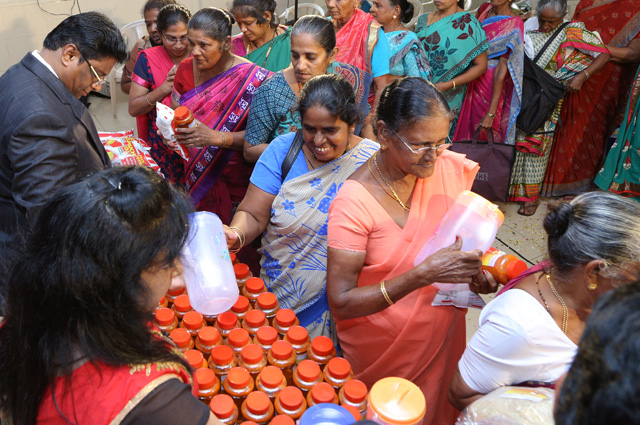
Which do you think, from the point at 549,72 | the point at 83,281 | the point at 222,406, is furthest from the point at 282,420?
the point at 549,72

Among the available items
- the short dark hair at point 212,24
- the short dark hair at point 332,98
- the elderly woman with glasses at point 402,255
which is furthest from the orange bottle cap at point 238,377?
the short dark hair at point 212,24

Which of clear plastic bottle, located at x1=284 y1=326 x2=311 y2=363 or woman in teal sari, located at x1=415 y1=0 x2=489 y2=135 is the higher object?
woman in teal sari, located at x1=415 y1=0 x2=489 y2=135

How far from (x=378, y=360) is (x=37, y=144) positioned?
1.40 m

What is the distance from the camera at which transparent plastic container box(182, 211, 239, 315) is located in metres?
1.50

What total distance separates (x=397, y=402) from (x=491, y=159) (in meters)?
3.10

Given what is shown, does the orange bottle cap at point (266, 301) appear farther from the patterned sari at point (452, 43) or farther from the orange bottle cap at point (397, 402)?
the patterned sari at point (452, 43)

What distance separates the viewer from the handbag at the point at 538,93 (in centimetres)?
378

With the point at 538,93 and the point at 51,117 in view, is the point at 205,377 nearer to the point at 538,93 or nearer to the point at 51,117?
the point at 51,117

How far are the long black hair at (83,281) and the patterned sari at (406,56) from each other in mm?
2719

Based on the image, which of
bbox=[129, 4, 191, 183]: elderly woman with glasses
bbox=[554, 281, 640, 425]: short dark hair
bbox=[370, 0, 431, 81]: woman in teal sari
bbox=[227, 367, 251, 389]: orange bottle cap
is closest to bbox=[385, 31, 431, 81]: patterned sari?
bbox=[370, 0, 431, 81]: woman in teal sari

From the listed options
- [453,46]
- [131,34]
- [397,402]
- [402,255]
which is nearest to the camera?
[397,402]

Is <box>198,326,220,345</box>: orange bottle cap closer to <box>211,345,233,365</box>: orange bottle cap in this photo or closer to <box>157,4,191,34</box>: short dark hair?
<box>211,345,233,365</box>: orange bottle cap

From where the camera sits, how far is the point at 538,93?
3787 millimetres

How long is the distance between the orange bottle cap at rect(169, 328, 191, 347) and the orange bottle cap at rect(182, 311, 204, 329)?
3cm
